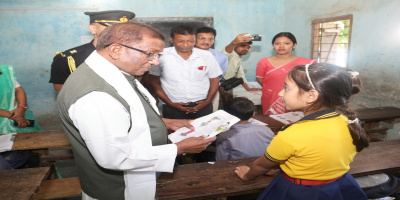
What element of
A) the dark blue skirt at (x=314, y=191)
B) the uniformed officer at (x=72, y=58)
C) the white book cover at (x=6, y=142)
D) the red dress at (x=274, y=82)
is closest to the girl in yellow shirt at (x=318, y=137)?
the dark blue skirt at (x=314, y=191)

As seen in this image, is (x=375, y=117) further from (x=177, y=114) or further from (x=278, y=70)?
(x=177, y=114)

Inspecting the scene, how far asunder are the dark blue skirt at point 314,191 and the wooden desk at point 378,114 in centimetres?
205

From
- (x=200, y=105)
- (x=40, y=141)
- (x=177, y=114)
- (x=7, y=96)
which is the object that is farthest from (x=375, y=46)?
(x=7, y=96)

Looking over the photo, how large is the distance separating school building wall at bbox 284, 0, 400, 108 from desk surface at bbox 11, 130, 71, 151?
434cm

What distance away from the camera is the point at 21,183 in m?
1.43

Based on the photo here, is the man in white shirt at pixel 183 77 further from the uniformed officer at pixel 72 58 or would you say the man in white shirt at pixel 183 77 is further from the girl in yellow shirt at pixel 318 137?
the girl in yellow shirt at pixel 318 137

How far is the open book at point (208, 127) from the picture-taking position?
1.55 m

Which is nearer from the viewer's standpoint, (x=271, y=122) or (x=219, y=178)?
(x=219, y=178)

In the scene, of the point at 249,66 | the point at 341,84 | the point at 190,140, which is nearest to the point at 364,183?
the point at 341,84

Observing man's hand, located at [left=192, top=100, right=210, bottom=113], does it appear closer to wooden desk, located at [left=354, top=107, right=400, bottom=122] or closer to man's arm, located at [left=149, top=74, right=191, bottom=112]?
man's arm, located at [left=149, top=74, right=191, bottom=112]

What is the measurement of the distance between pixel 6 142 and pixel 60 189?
74 cm

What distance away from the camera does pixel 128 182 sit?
46.6 inches

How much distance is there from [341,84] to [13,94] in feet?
11.0

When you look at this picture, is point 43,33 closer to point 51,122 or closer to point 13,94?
point 51,122
